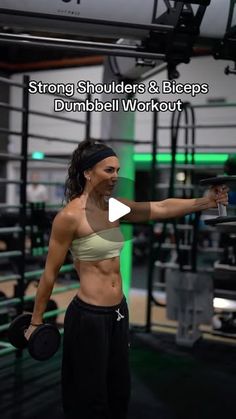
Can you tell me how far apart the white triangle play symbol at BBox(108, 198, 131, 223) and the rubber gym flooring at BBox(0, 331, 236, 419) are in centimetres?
128

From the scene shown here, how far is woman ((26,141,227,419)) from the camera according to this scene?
2.00 meters

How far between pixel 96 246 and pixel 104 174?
12.1 inches

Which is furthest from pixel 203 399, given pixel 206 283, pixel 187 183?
pixel 187 183

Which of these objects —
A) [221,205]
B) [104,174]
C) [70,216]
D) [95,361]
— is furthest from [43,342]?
[221,205]

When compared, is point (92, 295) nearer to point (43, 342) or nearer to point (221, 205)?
point (43, 342)

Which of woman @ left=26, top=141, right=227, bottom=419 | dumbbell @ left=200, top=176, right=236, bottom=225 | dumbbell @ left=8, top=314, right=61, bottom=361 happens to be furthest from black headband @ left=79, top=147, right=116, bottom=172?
dumbbell @ left=8, top=314, right=61, bottom=361

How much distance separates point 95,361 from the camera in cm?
200

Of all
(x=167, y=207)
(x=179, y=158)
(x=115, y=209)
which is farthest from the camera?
(x=179, y=158)

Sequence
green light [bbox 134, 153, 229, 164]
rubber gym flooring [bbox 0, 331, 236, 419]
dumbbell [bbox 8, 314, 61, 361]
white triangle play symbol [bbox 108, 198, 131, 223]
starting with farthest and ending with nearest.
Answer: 1. green light [bbox 134, 153, 229, 164]
2. rubber gym flooring [bbox 0, 331, 236, 419]
3. white triangle play symbol [bbox 108, 198, 131, 223]
4. dumbbell [bbox 8, 314, 61, 361]

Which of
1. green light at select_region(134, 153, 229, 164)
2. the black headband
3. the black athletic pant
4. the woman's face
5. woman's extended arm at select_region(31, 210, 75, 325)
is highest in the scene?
green light at select_region(134, 153, 229, 164)

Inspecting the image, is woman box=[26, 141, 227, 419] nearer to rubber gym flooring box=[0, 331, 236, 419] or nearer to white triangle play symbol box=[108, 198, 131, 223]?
white triangle play symbol box=[108, 198, 131, 223]

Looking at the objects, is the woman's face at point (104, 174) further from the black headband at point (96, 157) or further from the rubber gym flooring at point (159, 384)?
the rubber gym flooring at point (159, 384)

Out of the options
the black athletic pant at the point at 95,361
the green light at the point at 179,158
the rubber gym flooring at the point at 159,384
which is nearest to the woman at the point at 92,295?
the black athletic pant at the point at 95,361

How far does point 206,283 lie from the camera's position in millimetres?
4090
